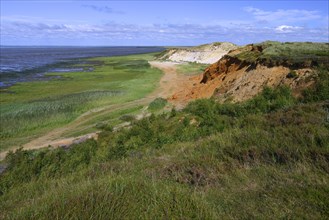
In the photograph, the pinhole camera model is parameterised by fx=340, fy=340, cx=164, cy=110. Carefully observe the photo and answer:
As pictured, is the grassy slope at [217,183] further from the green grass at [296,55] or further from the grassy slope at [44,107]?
the grassy slope at [44,107]

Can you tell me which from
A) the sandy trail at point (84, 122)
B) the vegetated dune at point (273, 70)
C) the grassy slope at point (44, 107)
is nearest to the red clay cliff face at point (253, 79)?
the vegetated dune at point (273, 70)

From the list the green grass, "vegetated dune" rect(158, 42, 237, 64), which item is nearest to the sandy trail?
the green grass

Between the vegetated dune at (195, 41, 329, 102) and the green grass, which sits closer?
the vegetated dune at (195, 41, 329, 102)

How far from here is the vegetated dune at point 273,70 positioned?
18.8m

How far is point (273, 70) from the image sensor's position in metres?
21.6

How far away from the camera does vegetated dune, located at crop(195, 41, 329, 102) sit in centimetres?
1881

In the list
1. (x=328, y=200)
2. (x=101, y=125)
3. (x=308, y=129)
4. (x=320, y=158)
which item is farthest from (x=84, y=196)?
(x=101, y=125)

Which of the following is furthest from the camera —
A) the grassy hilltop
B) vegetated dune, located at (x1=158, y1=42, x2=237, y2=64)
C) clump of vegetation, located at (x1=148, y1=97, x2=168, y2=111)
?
vegetated dune, located at (x1=158, y1=42, x2=237, y2=64)

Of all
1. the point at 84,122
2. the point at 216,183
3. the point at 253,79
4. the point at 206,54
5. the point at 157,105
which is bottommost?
the point at 84,122

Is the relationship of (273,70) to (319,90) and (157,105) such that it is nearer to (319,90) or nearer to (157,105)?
(319,90)

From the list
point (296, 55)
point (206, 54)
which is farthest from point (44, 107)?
point (206, 54)

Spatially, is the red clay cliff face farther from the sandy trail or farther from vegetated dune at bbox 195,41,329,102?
the sandy trail

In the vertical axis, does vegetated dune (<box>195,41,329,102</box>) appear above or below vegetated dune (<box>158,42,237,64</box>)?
above

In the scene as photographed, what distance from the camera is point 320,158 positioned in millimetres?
5852
